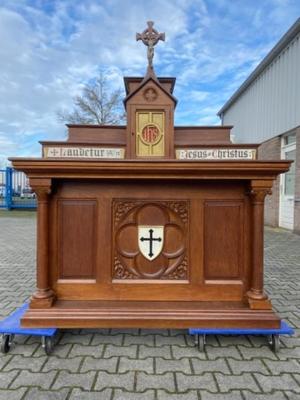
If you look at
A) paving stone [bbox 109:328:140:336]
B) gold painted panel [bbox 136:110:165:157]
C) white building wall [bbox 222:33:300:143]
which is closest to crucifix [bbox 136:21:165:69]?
gold painted panel [bbox 136:110:165:157]

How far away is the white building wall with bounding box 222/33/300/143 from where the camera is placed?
8852 mm

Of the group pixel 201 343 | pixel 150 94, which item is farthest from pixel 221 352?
pixel 150 94

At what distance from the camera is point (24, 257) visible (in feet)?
19.5

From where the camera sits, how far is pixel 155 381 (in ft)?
6.56

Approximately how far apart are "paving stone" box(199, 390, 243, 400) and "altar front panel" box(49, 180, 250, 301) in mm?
792

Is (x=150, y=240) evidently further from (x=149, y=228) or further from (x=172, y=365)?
(x=172, y=365)

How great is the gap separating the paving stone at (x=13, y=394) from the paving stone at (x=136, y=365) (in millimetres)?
623

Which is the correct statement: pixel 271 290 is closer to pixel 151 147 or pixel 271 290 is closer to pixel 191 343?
pixel 191 343

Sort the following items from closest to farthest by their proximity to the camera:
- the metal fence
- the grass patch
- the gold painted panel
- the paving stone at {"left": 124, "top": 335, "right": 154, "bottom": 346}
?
the paving stone at {"left": 124, "top": 335, "right": 154, "bottom": 346} < the gold painted panel < the grass patch < the metal fence

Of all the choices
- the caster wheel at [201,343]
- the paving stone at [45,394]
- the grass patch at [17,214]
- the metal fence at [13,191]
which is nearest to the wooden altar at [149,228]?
the caster wheel at [201,343]

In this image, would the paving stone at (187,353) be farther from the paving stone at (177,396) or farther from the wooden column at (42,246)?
the wooden column at (42,246)

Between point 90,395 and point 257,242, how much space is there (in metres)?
1.62

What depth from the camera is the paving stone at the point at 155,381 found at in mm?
1938

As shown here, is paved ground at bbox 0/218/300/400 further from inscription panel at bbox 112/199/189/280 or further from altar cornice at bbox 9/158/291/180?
altar cornice at bbox 9/158/291/180
